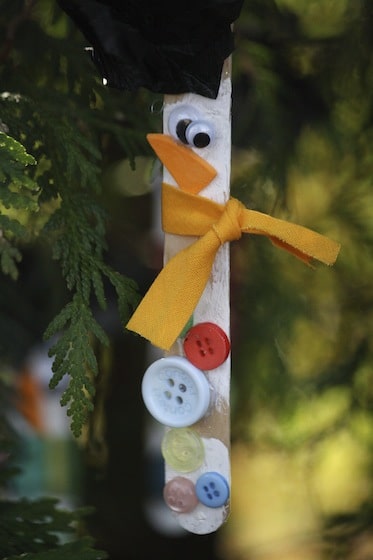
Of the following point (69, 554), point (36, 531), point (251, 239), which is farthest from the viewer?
point (251, 239)

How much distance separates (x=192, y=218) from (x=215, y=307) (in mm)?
79

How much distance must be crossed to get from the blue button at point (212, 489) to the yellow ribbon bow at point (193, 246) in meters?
0.13

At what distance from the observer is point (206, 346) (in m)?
0.69

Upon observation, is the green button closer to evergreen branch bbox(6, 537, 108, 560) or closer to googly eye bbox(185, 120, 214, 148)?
evergreen branch bbox(6, 537, 108, 560)

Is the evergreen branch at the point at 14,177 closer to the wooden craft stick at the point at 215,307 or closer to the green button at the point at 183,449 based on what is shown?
the wooden craft stick at the point at 215,307

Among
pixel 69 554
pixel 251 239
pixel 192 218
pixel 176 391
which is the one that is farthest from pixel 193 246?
pixel 251 239

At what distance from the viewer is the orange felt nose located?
673 millimetres

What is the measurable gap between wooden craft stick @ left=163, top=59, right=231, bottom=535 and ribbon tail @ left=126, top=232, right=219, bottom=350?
19 mm

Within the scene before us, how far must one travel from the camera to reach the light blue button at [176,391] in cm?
70

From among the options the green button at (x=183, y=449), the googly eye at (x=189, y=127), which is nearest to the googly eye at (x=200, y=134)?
the googly eye at (x=189, y=127)

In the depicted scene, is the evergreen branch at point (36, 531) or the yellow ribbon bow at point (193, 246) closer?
the yellow ribbon bow at point (193, 246)

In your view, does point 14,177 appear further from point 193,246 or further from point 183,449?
point 183,449

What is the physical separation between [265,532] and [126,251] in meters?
1.07

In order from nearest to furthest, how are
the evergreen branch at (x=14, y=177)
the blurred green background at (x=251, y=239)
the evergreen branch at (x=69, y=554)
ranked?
1. the evergreen branch at (x=14, y=177)
2. the evergreen branch at (x=69, y=554)
3. the blurred green background at (x=251, y=239)
